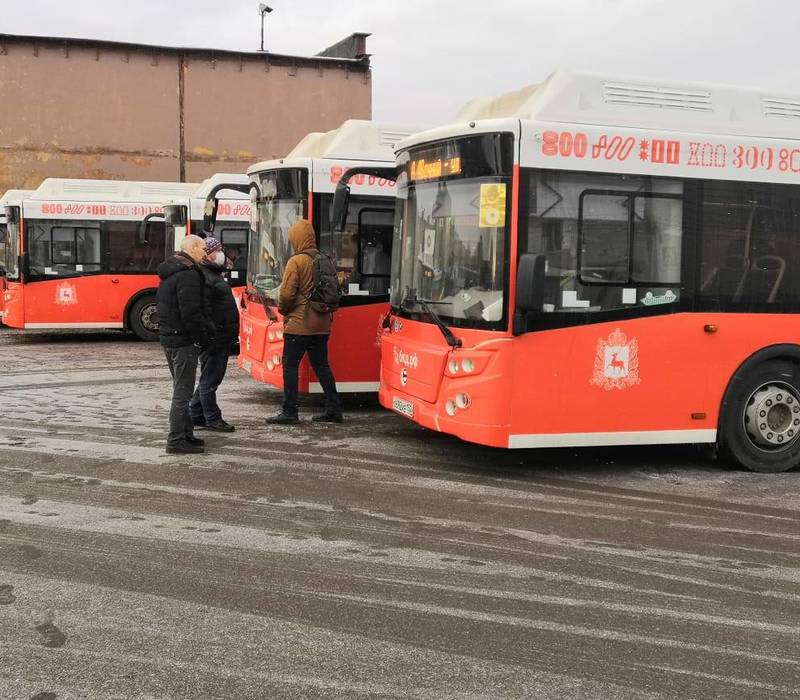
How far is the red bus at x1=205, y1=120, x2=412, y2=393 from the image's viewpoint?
33.7ft

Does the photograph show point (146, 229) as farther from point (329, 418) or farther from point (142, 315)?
point (329, 418)

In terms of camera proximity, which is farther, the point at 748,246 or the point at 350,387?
→ the point at 350,387

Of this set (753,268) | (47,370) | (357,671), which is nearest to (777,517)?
(753,268)

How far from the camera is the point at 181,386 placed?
834cm

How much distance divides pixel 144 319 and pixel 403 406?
11974mm

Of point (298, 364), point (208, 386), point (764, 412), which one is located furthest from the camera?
point (298, 364)

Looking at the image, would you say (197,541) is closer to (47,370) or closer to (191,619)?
(191,619)

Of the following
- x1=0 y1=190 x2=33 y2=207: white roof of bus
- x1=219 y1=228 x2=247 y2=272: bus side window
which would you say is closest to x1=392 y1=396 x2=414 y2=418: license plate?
x1=219 y1=228 x2=247 y2=272: bus side window

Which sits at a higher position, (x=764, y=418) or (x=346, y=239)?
(x=346, y=239)

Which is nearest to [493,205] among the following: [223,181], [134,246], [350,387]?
[350,387]

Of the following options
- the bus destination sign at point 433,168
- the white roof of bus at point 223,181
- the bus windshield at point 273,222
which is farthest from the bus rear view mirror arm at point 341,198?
the white roof of bus at point 223,181

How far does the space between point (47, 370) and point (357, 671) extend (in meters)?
11.4

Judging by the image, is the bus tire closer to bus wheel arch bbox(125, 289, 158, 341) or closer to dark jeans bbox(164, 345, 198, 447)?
dark jeans bbox(164, 345, 198, 447)

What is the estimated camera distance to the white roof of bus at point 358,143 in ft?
34.1
